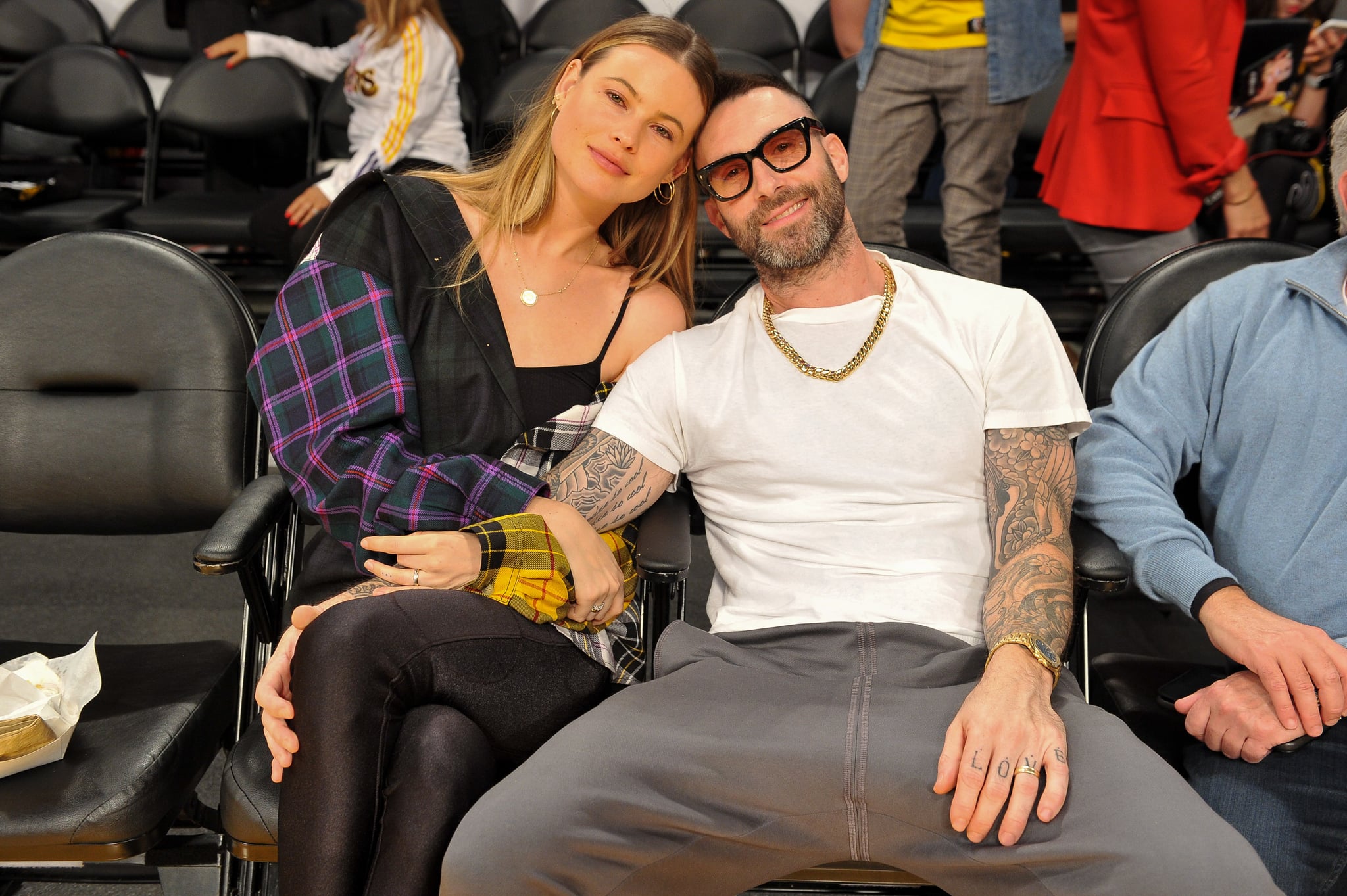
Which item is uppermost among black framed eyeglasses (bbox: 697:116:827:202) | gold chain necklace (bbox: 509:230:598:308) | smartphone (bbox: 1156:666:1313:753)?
black framed eyeglasses (bbox: 697:116:827:202)

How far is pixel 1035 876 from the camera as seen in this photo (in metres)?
1.19

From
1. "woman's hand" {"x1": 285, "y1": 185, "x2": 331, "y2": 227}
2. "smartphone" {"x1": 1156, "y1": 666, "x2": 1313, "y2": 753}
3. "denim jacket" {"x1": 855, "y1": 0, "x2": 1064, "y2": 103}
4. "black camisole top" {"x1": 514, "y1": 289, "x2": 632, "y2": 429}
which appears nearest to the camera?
"smartphone" {"x1": 1156, "y1": 666, "x2": 1313, "y2": 753}

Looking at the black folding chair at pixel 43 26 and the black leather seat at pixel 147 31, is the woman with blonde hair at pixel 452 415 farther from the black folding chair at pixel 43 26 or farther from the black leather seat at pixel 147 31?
the black folding chair at pixel 43 26

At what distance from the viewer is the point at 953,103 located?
2768 mm

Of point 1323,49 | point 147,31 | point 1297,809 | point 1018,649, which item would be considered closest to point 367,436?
point 1018,649

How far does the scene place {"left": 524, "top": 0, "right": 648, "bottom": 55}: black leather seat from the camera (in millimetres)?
4195

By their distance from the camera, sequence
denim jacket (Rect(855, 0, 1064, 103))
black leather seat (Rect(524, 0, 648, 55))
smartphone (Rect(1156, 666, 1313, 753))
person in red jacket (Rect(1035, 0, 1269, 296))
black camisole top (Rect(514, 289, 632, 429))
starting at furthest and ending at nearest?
1. black leather seat (Rect(524, 0, 648, 55))
2. denim jacket (Rect(855, 0, 1064, 103))
3. person in red jacket (Rect(1035, 0, 1269, 296))
4. black camisole top (Rect(514, 289, 632, 429))
5. smartphone (Rect(1156, 666, 1313, 753))

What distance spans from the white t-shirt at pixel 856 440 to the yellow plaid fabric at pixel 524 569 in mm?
237

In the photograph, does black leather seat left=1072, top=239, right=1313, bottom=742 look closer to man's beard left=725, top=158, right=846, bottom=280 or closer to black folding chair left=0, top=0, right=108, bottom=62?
man's beard left=725, top=158, right=846, bottom=280

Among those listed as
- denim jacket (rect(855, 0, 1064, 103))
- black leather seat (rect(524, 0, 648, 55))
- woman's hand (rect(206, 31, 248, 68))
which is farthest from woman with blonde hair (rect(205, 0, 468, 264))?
denim jacket (rect(855, 0, 1064, 103))

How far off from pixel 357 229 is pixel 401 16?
6.16 feet

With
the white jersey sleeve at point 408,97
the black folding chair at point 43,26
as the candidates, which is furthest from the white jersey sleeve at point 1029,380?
the black folding chair at point 43,26

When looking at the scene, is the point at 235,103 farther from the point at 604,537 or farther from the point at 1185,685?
the point at 1185,685

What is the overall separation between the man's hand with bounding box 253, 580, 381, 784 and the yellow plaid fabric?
17 cm
